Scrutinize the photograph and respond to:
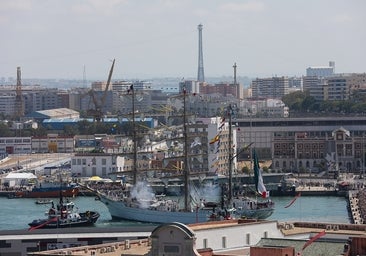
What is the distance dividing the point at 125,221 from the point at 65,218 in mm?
3317

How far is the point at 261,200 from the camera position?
94.8ft

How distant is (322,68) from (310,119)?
229 ft

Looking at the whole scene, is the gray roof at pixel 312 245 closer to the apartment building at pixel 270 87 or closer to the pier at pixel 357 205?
the pier at pixel 357 205

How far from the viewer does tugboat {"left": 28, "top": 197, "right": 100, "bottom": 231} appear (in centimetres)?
2517

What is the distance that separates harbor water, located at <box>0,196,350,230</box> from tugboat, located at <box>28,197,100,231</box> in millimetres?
459

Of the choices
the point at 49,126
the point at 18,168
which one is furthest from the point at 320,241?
the point at 49,126

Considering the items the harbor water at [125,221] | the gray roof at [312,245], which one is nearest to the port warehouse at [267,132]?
the harbor water at [125,221]

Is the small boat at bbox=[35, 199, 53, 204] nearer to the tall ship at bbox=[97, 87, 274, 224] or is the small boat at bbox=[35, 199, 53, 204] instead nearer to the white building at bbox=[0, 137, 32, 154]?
the tall ship at bbox=[97, 87, 274, 224]

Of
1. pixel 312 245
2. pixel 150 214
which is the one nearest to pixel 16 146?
pixel 150 214

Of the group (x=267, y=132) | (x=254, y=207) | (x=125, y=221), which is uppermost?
(x=267, y=132)

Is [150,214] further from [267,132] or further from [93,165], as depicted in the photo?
[267,132]

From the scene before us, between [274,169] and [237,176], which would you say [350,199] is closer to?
[237,176]

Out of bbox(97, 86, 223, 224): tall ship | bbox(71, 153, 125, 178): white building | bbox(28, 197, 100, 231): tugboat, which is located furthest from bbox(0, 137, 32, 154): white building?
bbox(28, 197, 100, 231): tugboat

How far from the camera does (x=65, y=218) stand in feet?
84.9
